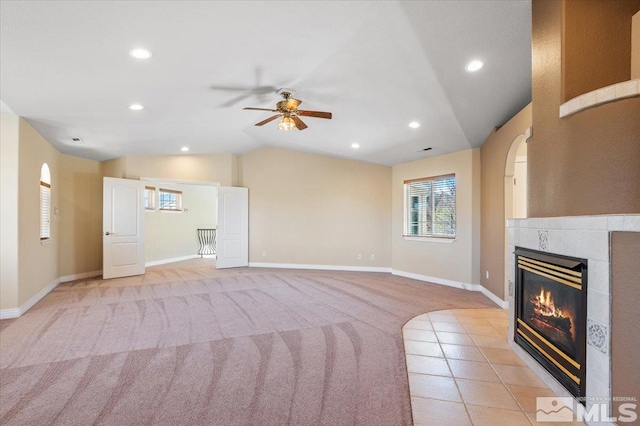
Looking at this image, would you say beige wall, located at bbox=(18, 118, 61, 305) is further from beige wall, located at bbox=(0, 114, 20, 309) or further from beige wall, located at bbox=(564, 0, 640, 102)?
beige wall, located at bbox=(564, 0, 640, 102)

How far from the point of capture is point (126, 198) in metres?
7.02

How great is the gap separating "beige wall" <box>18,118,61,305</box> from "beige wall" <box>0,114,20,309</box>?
2.7 inches

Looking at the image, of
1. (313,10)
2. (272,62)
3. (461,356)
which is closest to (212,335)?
(461,356)

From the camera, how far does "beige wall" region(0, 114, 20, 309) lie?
4.17 metres

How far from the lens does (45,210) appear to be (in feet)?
18.4

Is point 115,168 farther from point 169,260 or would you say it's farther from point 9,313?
point 9,313

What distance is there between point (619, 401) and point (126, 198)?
25.6ft

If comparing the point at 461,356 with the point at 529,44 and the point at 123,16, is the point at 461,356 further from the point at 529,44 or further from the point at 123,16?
the point at 123,16

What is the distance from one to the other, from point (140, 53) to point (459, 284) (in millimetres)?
5724

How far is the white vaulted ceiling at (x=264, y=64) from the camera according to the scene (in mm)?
2486

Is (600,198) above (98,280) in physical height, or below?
above

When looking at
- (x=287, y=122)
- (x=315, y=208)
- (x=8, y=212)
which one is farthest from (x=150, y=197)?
(x=287, y=122)

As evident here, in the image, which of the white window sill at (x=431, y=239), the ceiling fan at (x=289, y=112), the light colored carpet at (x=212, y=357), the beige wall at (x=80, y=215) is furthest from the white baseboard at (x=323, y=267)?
the ceiling fan at (x=289, y=112)

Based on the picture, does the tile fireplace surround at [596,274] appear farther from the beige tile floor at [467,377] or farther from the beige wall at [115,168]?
the beige wall at [115,168]
